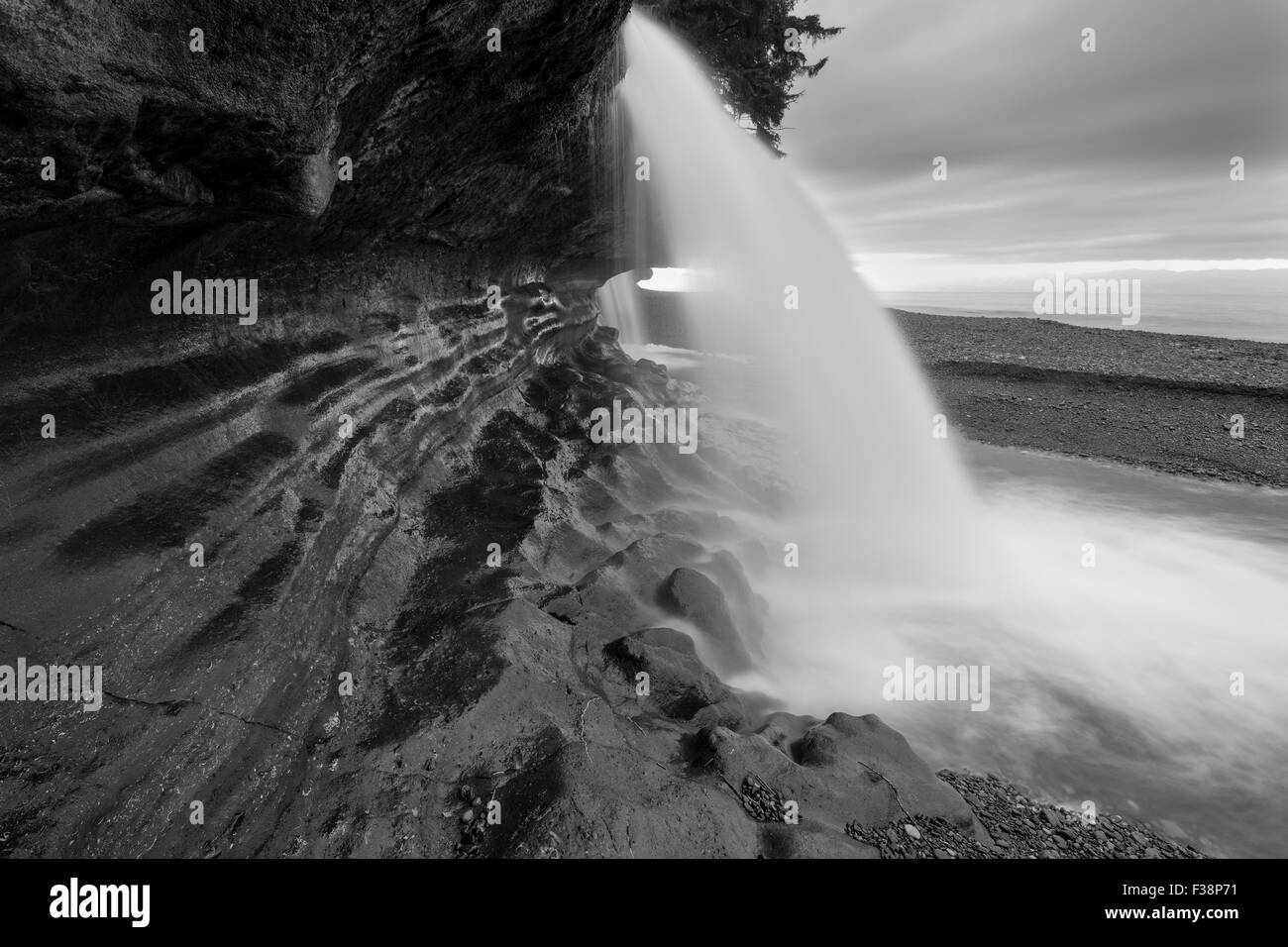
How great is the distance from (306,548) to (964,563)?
8905mm

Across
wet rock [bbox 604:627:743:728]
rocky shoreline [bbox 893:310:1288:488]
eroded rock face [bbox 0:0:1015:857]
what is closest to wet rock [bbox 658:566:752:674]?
eroded rock face [bbox 0:0:1015:857]

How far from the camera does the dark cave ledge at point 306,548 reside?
3543 mm

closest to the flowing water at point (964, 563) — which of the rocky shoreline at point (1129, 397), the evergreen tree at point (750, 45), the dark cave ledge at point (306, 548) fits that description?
the dark cave ledge at point (306, 548)

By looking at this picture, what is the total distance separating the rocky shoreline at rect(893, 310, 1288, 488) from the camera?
559 inches

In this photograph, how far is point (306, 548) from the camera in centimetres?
506

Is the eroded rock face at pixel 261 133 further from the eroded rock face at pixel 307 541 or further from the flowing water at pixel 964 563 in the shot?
the flowing water at pixel 964 563

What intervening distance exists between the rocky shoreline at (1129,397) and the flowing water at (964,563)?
4.01 feet

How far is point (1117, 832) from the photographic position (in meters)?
4.94

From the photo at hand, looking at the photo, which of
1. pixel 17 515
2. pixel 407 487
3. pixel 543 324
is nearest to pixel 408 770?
pixel 17 515

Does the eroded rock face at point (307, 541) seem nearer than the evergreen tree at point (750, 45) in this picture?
Yes
